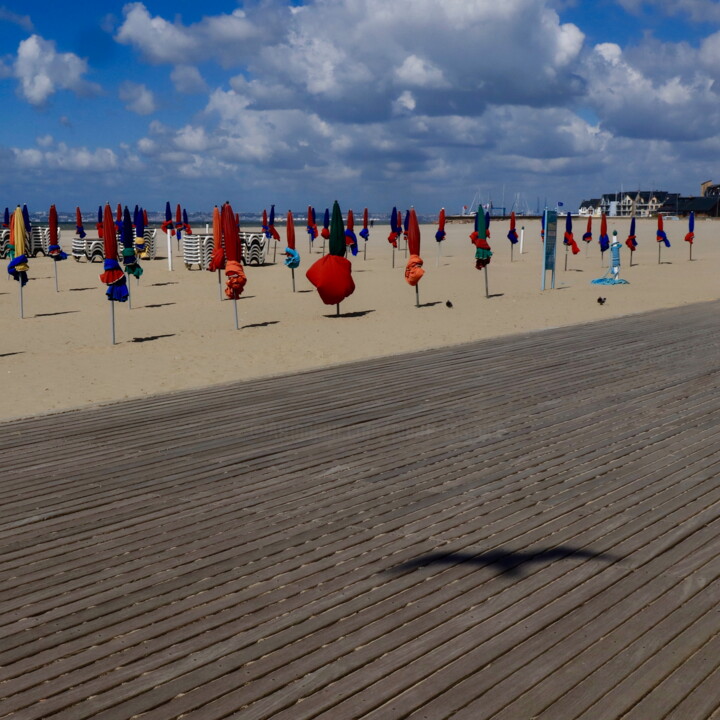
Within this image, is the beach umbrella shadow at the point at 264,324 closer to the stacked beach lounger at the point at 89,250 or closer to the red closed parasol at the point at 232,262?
the red closed parasol at the point at 232,262

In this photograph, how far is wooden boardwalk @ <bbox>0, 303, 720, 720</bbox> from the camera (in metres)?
3.16

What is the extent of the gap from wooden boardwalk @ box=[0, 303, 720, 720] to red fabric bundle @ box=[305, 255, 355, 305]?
373 inches

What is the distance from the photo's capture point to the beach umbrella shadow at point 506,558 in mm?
4184

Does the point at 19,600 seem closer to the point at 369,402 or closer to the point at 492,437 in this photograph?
the point at 492,437

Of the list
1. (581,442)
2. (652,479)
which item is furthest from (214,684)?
(581,442)

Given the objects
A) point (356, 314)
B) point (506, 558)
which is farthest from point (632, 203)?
point (506, 558)

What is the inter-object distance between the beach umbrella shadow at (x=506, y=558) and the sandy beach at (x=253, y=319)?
464 centimetres

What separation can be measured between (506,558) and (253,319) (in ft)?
47.5

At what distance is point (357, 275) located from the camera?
2964cm

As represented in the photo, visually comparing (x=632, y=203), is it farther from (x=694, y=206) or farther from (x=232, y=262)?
(x=232, y=262)

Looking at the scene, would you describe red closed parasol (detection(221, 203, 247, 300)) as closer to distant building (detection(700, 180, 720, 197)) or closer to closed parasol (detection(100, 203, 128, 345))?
closed parasol (detection(100, 203, 128, 345))

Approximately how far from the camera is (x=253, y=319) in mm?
18234

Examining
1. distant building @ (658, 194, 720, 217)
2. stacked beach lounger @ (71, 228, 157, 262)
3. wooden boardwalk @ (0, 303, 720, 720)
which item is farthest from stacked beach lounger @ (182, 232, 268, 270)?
distant building @ (658, 194, 720, 217)

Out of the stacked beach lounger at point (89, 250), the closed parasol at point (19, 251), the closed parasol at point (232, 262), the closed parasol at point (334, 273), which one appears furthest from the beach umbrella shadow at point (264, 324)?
the stacked beach lounger at point (89, 250)
